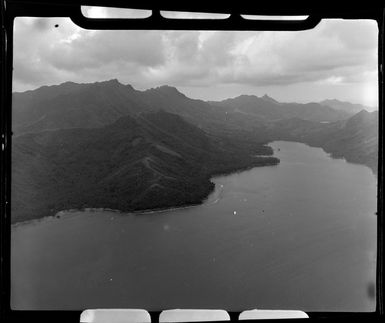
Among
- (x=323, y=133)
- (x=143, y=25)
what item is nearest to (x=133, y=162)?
(x=323, y=133)

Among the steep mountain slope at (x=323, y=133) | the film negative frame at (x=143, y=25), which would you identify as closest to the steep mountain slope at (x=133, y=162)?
the steep mountain slope at (x=323, y=133)

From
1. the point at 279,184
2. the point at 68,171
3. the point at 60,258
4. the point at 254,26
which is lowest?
the point at 60,258

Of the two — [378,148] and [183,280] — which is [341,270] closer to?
[183,280]

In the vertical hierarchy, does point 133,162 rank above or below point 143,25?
above

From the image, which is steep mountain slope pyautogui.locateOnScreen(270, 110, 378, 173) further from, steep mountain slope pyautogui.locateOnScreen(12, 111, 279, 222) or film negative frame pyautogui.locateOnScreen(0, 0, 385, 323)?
film negative frame pyautogui.locateOnScreen(0, 0, 385, 323)

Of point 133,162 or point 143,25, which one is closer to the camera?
point 143,25

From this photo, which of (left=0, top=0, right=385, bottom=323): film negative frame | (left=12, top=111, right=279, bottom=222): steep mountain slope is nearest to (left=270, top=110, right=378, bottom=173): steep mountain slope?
(left=12, top=111, right=279, bottom=222): steep mountain slope

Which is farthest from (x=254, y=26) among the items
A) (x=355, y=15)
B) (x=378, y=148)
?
(x=378, y=148)

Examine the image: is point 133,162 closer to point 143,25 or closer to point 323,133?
point 323,133

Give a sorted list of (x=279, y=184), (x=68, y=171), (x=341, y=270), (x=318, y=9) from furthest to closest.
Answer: (x=68, y=171), (x=279, y=184), (x=341, y=270), (x=318, y=9)
